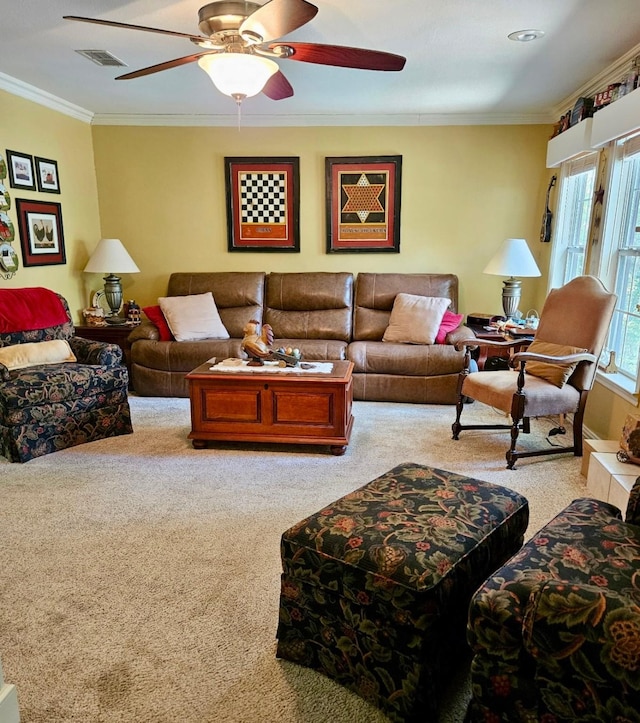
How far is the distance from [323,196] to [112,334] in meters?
2.33

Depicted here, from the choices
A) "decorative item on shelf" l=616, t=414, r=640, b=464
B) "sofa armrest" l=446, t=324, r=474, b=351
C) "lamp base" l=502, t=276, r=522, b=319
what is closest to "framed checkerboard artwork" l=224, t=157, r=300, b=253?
"sofa armrest" l=446, t=324, r=474, b=351

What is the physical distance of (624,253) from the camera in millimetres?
3473

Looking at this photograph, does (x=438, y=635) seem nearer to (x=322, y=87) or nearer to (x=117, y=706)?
(x=117, y=706)

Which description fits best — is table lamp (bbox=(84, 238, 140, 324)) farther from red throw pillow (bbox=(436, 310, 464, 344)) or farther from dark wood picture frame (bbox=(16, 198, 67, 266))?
red throw pillow (bbox=(436, 310, 464, 344))

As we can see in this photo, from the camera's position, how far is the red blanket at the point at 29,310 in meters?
3.62

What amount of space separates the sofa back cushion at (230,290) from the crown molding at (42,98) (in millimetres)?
1688

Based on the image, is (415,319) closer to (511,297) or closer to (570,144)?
(511,297)

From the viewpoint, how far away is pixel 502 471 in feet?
10.3

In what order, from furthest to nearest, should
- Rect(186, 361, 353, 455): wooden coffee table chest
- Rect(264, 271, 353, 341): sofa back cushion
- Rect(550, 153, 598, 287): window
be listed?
Rect(264, 271, 353, 341): sofa back cushion
Rect(550, 153, 598, 287): window
Rect(186, 361, 353, 455): wooden coffee table chest

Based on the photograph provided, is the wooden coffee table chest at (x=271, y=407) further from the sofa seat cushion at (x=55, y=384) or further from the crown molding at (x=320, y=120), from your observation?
the crown molding at (x=320, y=120)

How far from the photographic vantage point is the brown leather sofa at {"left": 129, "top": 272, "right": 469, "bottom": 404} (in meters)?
4.39

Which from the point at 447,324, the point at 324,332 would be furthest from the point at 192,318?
the point at 447,324

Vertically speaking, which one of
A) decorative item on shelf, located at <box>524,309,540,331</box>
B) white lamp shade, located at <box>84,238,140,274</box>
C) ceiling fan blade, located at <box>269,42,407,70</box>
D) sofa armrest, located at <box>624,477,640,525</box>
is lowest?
sofa armrest, located at <box>624,477,640,525</box>

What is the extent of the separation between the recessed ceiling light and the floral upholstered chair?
Answer: 312 centimetres
